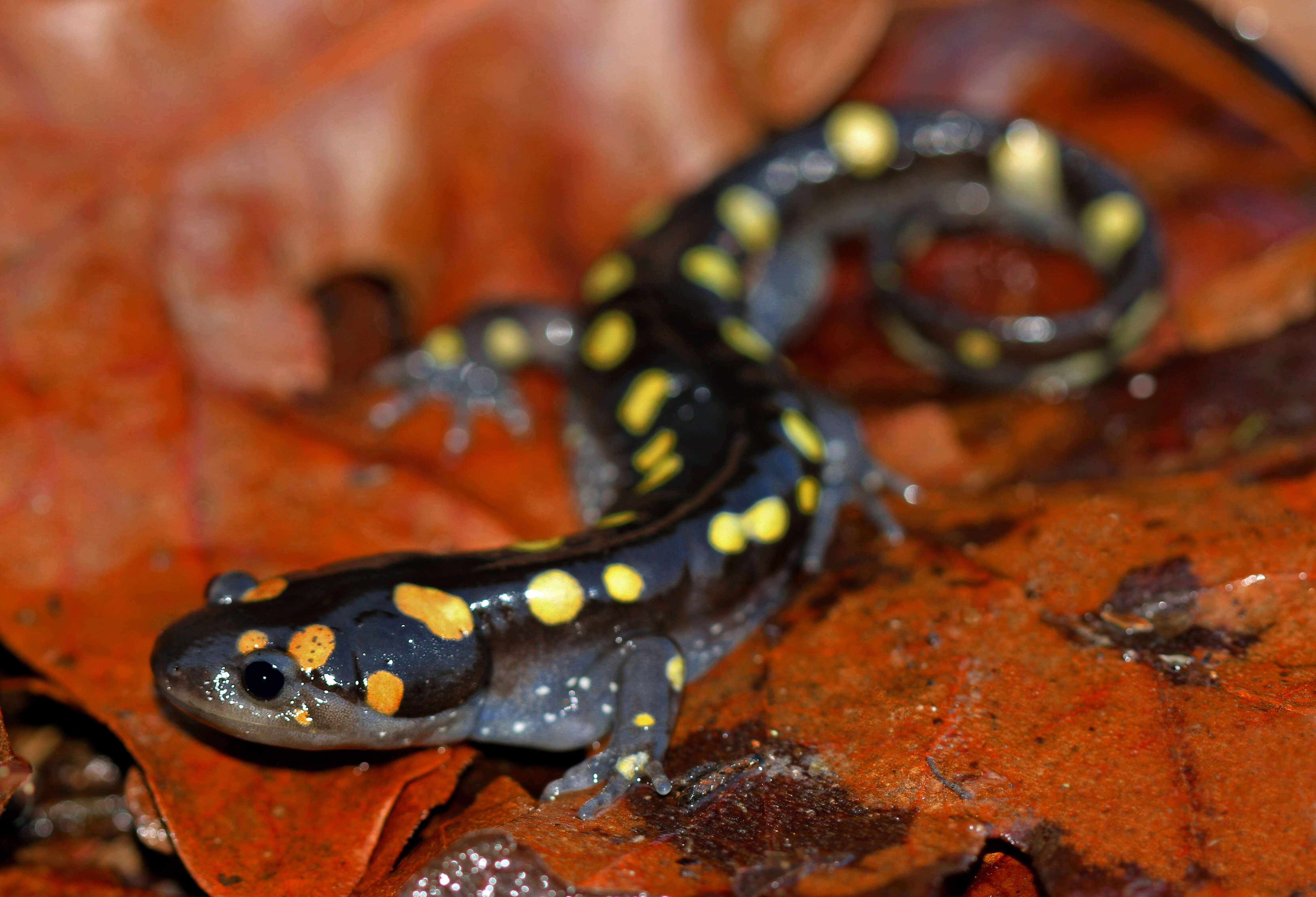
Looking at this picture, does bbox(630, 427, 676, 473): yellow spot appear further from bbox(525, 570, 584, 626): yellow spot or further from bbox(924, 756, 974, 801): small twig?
bbox(924, 756, 974, 801): small twig

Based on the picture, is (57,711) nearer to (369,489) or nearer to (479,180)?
(369,489)

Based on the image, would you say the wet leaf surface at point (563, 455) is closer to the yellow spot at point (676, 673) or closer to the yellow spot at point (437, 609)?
the yellow spot at point (676, 673)

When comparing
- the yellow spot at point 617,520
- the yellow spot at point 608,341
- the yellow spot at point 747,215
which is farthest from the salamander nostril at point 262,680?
the yellow spot at point 747,215

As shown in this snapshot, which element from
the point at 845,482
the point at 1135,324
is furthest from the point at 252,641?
the point at 1135,324

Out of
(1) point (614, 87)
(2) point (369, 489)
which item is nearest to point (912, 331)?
(1) point (614, 87)

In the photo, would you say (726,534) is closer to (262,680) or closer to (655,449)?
(655,449)

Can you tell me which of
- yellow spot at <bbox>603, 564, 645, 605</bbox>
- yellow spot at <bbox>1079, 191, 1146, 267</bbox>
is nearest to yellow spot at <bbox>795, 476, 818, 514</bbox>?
yellow spot at <bbox>603, 564, 645, 605</bbox>

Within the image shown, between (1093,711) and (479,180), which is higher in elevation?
(479,180)

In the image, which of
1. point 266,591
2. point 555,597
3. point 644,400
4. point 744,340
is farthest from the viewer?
point 744,340
